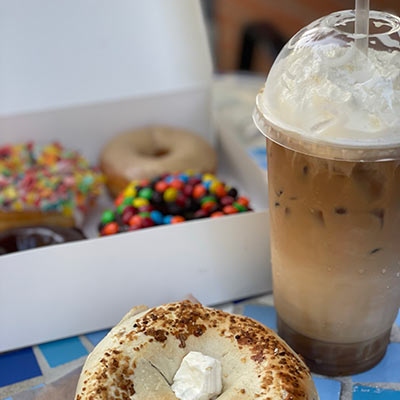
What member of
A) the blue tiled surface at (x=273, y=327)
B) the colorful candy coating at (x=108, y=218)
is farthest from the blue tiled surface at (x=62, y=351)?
the colorful candy coating at (x=108, y=218)

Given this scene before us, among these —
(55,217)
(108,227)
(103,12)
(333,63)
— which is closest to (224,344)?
(333,63)

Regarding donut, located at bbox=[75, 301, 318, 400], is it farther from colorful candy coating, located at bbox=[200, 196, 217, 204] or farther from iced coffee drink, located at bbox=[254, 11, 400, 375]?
colorful candy coating, located at bbox=[200, 196, 217, 204]

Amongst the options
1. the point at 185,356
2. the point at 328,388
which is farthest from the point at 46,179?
the point at 328,388

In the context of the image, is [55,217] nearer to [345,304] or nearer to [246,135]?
[246,135]

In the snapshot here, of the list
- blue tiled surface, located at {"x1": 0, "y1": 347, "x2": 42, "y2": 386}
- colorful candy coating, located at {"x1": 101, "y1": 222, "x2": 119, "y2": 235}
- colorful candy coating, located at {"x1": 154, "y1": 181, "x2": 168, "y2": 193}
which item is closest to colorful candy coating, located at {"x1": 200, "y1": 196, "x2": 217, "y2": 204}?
colorful candy coating, located at {"x1": 154, "y1": 181, "x2": 168, "y2": 193}

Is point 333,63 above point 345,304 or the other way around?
above

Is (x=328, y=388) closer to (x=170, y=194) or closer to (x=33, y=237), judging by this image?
(x=170, y=194)
